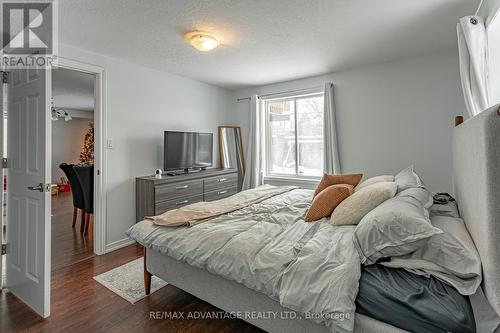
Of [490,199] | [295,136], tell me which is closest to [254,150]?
[295,136]

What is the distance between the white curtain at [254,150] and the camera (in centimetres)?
476

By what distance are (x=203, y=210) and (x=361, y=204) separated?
132cm

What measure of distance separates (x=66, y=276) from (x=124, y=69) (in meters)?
2.56

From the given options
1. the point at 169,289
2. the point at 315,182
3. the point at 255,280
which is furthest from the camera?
the point at 315,182

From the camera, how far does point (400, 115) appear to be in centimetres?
351

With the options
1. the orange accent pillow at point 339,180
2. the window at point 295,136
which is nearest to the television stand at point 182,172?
the window at point 295,136

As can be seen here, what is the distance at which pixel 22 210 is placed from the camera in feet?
6.98

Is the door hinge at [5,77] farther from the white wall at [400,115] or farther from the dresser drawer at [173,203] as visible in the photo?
the white wall at [400,115]

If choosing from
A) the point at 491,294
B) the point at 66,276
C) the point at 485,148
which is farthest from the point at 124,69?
the point at 491,294

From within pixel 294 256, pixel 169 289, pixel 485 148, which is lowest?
pixel 169 289

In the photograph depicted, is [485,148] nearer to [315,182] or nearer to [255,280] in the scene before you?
[255,280]

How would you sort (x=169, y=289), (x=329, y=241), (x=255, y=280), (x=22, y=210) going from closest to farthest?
(x=255, y=280) → (x=329, y=241) → (x=22, y=210) → (x=169, y=289)

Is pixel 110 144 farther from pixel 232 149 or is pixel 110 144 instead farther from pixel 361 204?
pixel 361 204

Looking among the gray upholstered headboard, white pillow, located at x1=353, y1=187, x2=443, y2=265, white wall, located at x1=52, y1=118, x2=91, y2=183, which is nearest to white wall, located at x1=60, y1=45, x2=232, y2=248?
white pillow, located at x1=353, y1=187, x2=443, y2=265
